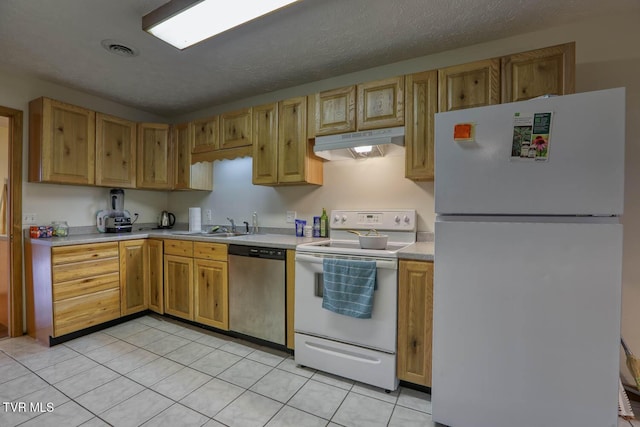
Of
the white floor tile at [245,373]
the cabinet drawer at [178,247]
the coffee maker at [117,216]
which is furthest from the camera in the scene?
the coffee maker at [117,216]

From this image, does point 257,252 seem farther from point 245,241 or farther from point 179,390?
point 179,390

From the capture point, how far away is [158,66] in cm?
247

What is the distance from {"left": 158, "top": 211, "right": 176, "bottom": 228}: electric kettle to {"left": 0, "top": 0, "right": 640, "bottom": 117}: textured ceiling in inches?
60.0

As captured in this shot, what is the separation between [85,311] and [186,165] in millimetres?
1661

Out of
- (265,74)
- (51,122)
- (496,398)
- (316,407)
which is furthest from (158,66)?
(496,398)

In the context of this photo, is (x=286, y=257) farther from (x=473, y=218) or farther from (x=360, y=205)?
(x=473, y=218)

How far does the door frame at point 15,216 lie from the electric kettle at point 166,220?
4.27ft

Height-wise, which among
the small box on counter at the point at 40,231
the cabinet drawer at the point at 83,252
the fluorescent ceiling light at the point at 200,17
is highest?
the fluorescent ceiling light at the point at 200,17

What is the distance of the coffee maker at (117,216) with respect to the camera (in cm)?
314

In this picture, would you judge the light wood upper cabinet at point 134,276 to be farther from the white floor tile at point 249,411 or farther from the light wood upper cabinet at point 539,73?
the light wood upper cabinet at point 539,73

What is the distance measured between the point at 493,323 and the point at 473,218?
50 cm

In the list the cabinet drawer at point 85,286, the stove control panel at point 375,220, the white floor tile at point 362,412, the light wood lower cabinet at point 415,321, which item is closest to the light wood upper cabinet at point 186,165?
the cabinet drawer at point 85,286

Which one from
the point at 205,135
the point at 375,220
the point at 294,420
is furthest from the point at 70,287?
the point at 375,220

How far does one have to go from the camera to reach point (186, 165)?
3.24 meters
